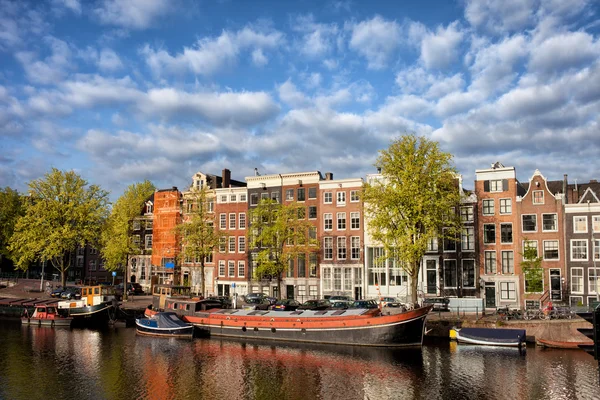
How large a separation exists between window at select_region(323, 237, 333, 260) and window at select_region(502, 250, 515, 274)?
2548 cm

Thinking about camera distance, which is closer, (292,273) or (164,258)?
(292,273)

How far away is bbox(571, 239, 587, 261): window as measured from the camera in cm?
6288

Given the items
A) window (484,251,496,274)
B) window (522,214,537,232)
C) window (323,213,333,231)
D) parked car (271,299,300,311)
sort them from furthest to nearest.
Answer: window (323,213,333,231) < window (484,251,496,274) < window (522,214,537,232) < parked car (271,299,300,311)

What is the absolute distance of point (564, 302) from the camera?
204ft

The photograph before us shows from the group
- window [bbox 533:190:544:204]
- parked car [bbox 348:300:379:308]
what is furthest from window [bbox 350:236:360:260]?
window [bbox 533:190:544:204]

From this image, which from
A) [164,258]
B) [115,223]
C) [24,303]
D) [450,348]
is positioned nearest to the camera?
[450,348]

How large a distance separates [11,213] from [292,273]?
195 ft

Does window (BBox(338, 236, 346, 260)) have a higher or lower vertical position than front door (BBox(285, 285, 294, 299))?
higher

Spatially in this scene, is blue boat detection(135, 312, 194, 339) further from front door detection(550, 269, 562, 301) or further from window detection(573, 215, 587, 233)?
window detection(573, 215, 587, 233)

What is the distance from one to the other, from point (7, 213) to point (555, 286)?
97140 mm

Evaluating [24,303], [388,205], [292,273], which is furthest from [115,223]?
[388,205]

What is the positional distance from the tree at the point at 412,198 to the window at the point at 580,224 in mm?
15804

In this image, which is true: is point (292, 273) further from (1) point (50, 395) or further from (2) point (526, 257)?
(1) point (50, 395)

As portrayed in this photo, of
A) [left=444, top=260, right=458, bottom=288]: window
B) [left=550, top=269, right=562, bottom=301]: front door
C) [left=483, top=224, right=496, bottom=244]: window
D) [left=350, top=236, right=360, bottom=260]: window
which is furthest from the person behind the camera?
[left=350, top=236, right=360, bottom=260]: window
